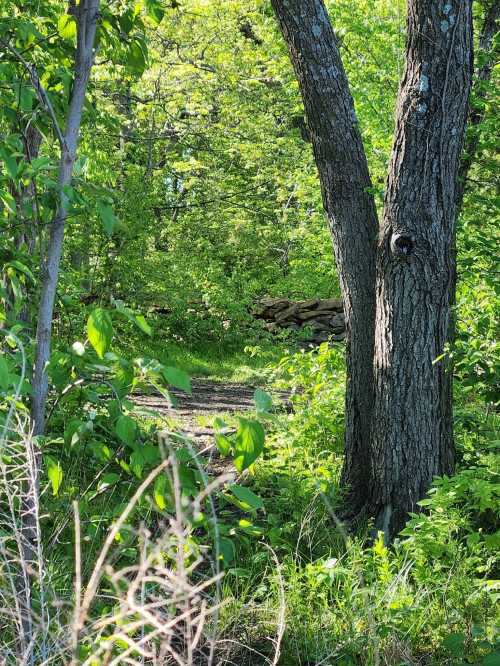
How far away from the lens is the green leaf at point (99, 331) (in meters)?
2.16

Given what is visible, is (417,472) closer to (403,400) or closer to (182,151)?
(403,400)

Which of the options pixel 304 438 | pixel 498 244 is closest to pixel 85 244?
pixel 304 438

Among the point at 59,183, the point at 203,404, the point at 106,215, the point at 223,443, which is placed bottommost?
the point at 203,404

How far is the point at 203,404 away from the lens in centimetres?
719

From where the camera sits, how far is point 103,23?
278cm

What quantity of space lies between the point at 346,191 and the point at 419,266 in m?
0.67

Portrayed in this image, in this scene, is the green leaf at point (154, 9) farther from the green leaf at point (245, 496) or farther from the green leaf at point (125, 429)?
the green leaf at point (245, 496)

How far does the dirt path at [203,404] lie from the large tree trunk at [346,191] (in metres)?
1.37

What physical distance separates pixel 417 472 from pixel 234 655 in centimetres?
147

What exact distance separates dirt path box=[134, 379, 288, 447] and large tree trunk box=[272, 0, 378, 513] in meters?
1.37

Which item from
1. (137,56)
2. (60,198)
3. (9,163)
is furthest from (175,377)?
(137,56)

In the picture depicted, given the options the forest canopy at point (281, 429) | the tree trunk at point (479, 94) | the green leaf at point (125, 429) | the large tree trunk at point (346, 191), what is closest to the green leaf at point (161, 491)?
the forest canopy at point (281, 429)

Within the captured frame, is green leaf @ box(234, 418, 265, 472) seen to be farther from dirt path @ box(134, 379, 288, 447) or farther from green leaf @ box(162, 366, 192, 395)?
dirt path @ box(134, 379, 288, 447)

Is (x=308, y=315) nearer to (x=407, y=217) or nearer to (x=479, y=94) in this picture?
(x=479, y=94)
